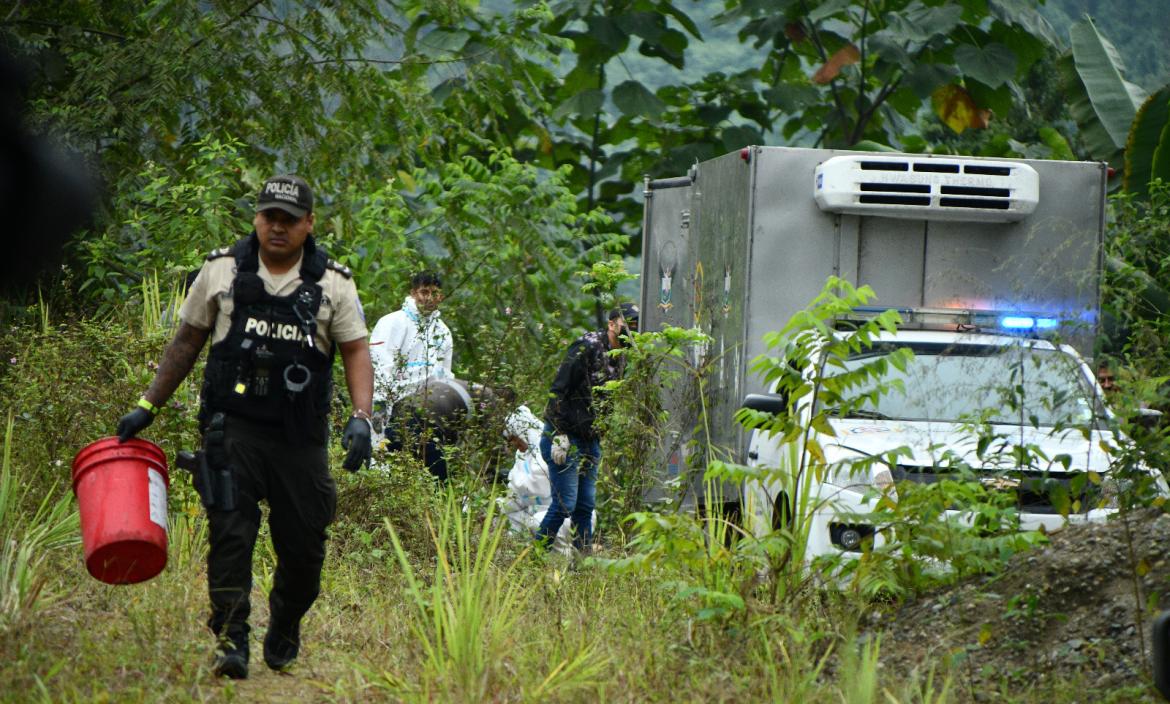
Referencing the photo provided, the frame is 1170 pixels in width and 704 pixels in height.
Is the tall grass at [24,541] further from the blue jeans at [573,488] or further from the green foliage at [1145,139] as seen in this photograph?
the green foliage at [1145,139]

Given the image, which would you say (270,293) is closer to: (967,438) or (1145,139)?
(967,438)

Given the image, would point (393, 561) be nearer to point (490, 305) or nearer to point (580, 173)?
point (490, 305)

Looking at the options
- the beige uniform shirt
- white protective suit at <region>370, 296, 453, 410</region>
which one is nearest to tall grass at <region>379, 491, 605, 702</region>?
the beige uniform shirt

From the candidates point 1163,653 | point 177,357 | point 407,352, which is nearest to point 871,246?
point 407,352

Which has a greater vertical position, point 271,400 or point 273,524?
point 271,400

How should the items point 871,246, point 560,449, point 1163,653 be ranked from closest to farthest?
point 1163,653, point 871,246, point 560,449

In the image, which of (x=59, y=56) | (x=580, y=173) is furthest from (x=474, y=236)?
(x=580, y=173)

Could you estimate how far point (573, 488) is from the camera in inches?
406

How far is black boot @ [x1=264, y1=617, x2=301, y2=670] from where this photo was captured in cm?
611

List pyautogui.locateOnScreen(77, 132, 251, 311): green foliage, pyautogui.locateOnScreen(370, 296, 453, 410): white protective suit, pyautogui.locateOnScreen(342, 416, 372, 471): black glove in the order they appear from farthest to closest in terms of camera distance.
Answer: pyautogui.locateOnScreen(77, 132, 251, 311): green foliage, pyautogui.locateOnScreen(370, 296, 453, 410): white protective suit, pyautogui.locateOnScreen(342, 416, 372, 471): black glove

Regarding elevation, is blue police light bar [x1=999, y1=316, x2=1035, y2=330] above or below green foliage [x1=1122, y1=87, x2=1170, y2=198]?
below

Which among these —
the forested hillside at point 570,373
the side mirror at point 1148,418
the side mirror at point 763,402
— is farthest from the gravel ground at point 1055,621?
the side mirror at point 763,402

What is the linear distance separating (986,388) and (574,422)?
444cm

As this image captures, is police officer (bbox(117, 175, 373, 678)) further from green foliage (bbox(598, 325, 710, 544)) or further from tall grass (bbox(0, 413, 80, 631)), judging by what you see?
green foliage (bbox(598, 325, 710, 544))
